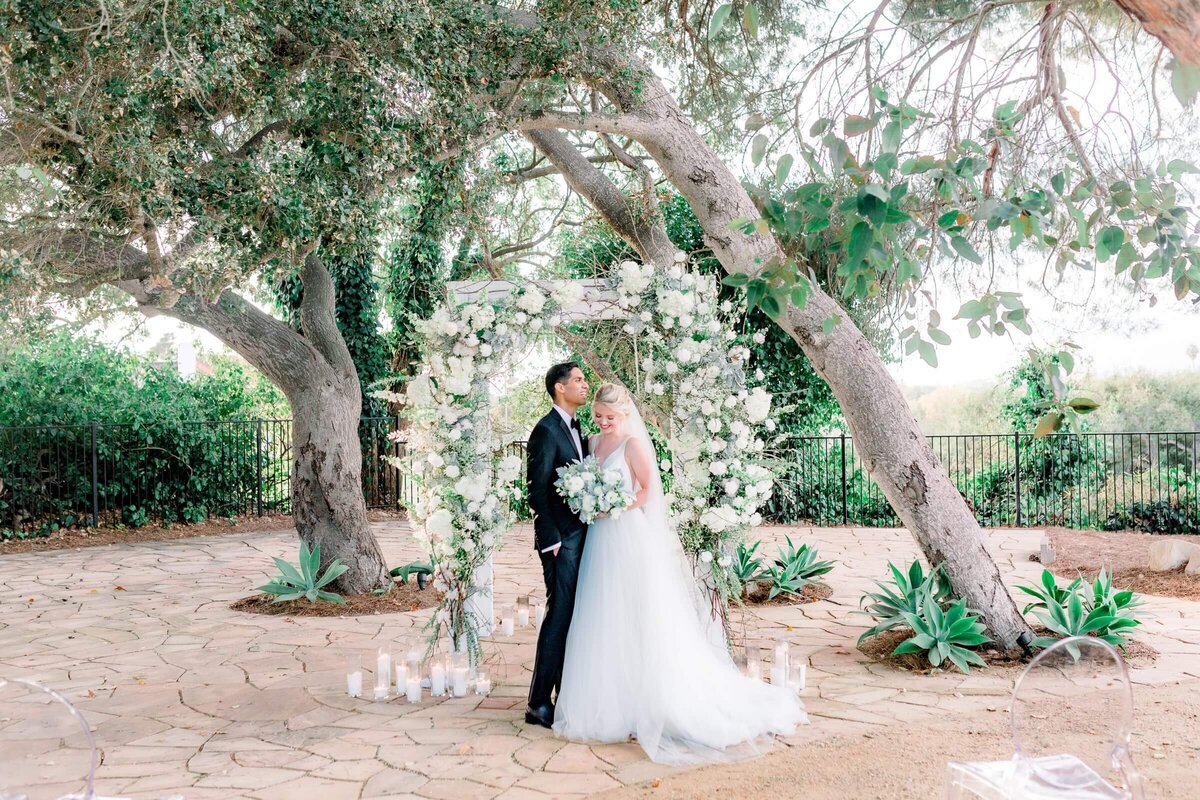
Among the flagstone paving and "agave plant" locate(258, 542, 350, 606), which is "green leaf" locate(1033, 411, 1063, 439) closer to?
the flagstone paving

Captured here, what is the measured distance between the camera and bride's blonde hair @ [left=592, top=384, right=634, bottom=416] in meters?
5.08

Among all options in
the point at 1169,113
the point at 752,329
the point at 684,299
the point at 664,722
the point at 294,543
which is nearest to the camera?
the point at 664,722

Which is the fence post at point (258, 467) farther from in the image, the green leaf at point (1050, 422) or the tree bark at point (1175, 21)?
the tree bark at point (1175, 21)

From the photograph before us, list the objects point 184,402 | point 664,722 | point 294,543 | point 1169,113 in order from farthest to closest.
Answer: point 184,402, point 294,543, point 1169,113, point 664,722

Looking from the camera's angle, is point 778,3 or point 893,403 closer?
point 893,403

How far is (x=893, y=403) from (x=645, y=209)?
10.2 ft

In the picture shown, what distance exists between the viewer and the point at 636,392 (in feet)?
19.9

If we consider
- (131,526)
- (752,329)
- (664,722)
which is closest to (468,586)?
(664,722)

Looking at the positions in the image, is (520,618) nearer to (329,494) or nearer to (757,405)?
(329,494)

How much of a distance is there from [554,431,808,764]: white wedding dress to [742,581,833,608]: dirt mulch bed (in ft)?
10.5

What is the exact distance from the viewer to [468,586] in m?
5.64

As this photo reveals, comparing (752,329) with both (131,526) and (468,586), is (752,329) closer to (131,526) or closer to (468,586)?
(468,586)

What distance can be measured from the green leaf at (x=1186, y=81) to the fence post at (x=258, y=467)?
14.0m

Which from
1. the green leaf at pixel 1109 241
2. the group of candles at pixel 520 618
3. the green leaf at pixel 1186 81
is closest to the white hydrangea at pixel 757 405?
the group of candles at pixel 520 618
